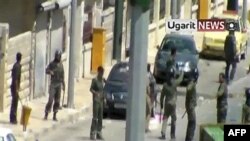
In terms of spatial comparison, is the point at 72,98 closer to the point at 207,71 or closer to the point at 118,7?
the point at 118,7

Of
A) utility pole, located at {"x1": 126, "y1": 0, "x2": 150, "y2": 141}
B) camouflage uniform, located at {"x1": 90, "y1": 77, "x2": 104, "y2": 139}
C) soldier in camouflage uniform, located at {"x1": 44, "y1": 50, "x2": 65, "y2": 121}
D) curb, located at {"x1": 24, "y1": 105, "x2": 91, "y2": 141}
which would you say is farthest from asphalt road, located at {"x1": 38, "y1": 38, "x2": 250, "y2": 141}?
utility pole, located at {"x1": 126, "y1": 0, "x2": 150, "y2": 141}

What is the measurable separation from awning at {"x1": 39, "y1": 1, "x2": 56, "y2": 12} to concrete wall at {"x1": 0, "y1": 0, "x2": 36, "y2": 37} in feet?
0.77

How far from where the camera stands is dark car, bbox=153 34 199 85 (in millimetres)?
33656

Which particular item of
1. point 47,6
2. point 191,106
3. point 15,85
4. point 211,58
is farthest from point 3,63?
point 211,58

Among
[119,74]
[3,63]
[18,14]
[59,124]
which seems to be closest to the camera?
[59,124]

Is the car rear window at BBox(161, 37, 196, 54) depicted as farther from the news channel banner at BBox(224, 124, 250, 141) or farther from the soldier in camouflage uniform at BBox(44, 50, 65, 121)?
the news channel banner at BBox(224, 124, 250, 141)

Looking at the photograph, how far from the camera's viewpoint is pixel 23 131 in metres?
24.6

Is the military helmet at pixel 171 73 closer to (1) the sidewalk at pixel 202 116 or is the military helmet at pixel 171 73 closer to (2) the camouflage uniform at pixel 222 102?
(1) the sidewalk at pixel 202 116

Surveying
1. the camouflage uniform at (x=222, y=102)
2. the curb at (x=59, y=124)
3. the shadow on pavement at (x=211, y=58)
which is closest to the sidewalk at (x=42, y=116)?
the curb at (x=59, y=124)

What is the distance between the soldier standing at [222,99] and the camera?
82.3ft

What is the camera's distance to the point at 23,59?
96.3 feet

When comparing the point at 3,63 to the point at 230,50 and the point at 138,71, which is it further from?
the point at 138,71

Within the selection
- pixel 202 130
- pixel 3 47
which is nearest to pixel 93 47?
pixel 3 47

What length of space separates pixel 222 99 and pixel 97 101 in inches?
126
